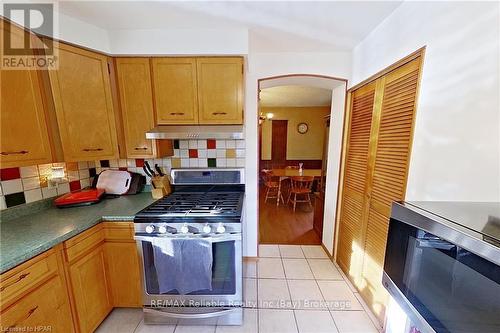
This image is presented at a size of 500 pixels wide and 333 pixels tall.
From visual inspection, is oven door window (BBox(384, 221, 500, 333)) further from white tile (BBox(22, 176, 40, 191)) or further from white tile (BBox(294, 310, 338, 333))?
white tile (BBox(22, 176, 40, 191))

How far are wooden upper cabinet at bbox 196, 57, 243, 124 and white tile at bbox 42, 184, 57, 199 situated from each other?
136 cm

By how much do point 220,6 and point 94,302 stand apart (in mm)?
2263

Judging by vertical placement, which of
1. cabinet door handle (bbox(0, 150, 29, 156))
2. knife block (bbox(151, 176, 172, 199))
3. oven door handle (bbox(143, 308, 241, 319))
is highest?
cabinet door handle (bbox(0, 150, 29, 156))

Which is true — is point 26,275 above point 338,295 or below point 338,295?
above

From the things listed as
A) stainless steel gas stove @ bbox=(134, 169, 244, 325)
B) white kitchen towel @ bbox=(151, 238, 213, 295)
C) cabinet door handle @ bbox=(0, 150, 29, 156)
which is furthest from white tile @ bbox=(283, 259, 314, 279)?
cabinet door handle @ bbox=(0, 150, 29, 156)

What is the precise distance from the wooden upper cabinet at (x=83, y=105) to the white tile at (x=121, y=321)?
1.30 metres

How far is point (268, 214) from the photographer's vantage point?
154 inches

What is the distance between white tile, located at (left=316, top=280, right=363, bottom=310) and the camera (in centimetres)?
174

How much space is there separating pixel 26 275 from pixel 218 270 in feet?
3.45

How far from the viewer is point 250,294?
74.0 inches

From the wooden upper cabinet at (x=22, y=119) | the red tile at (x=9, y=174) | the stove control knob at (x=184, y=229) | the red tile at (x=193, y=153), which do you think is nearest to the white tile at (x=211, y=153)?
the red tile at (x=193, y=153)

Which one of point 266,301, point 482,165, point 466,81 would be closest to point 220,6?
point 466,81

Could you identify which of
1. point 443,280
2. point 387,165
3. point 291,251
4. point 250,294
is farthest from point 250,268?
point 443,280

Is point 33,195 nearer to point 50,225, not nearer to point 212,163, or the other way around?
point 50,225
